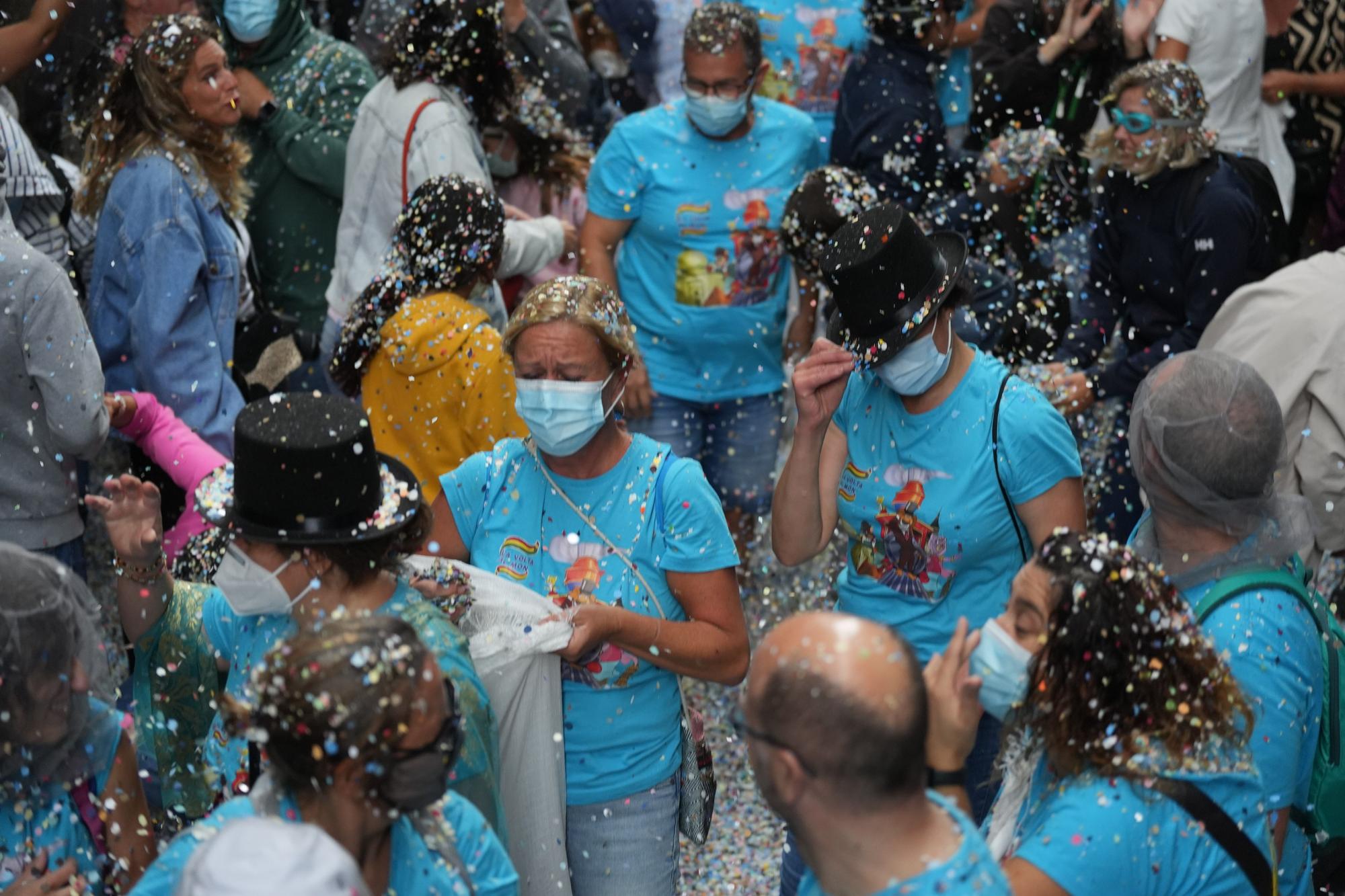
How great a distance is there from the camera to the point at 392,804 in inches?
98.4

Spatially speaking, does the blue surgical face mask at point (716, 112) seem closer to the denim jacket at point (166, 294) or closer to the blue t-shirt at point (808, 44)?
the blue t-shirt at point (808, 44)

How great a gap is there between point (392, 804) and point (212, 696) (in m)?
1.10

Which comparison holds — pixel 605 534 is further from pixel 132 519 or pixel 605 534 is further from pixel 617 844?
pixel 132 519

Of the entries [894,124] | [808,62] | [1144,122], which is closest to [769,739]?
[1144,122]

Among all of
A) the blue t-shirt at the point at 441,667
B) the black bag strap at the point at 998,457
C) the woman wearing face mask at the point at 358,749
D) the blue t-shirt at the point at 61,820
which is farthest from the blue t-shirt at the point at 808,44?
the woman wearing face mask at the point at 358,749

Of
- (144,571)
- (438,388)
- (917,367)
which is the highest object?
(917,367)

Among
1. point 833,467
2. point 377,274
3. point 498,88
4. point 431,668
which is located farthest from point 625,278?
point 431,668

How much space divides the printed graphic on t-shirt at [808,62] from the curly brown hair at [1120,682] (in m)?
5.00

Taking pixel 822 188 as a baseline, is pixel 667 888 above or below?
below

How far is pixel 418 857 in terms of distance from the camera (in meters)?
2.59

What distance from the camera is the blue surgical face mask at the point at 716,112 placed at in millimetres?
5684

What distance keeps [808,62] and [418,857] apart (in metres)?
5.56

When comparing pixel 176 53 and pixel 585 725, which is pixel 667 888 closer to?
pixel 585 725

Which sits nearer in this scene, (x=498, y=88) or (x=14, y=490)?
(x=14, y=490)
